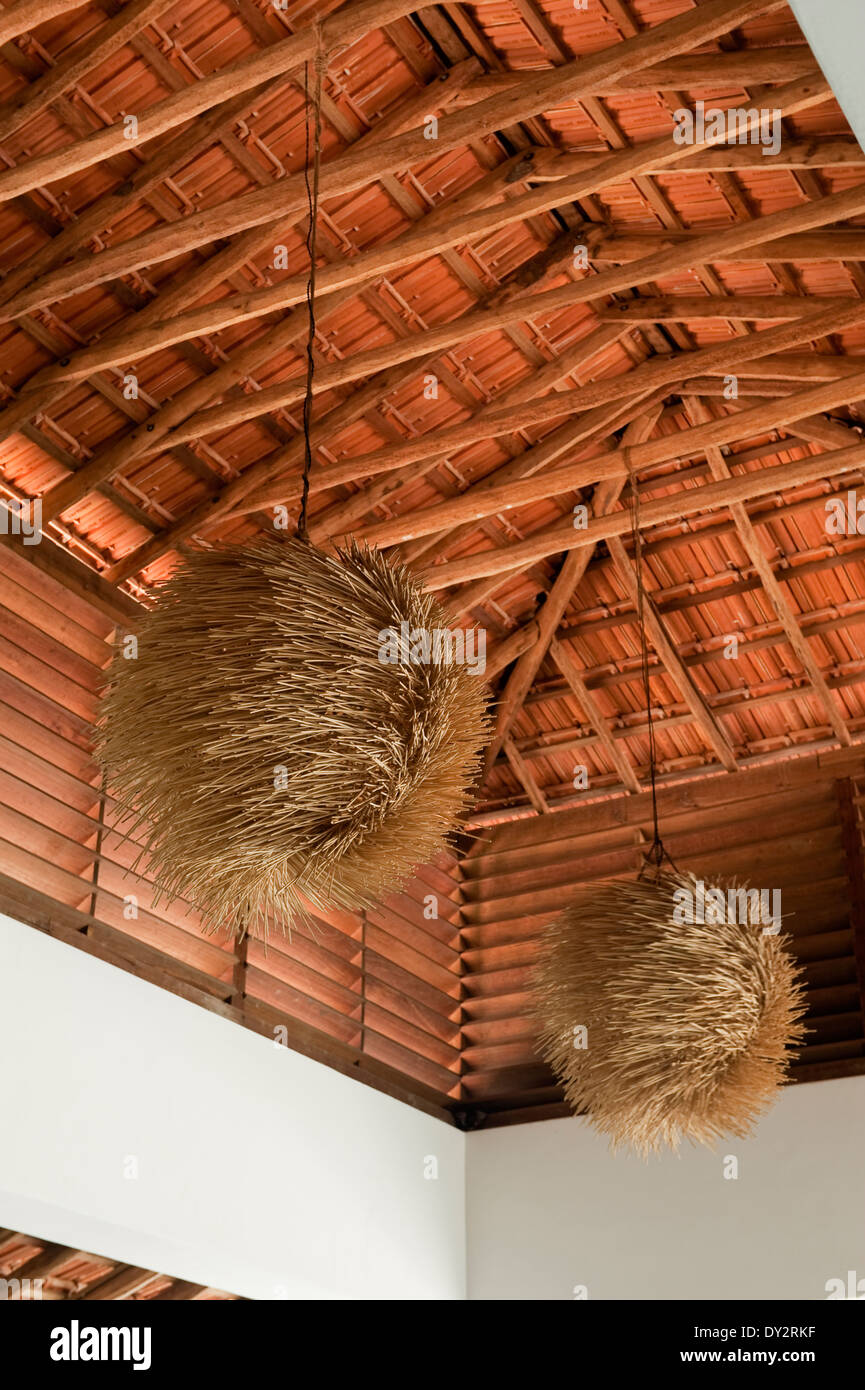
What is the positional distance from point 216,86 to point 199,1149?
3656mm

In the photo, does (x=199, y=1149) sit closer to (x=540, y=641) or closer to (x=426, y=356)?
(x=540, y=641)

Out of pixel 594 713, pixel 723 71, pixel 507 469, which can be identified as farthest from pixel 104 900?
pixel 723 71

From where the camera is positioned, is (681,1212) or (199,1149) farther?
(681,1212)

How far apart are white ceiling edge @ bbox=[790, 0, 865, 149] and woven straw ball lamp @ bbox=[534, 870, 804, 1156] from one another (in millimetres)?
2925

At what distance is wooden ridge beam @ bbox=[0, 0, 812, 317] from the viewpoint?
4285 millimetres


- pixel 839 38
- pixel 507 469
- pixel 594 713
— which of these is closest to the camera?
pixel 839 38

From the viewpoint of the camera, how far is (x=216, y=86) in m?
4.34

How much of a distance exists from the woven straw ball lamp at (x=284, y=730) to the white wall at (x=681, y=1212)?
→ 4090 millimetres

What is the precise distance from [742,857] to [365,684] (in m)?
4.85

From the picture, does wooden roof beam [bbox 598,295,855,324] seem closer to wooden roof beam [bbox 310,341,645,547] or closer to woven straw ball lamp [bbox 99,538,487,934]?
wooden roof beam [bbox 310,341,645,547]

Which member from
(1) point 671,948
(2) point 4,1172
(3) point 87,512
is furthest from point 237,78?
(2) point 4,1172

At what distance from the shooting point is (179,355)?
594 cm

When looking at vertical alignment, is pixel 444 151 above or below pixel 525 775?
above

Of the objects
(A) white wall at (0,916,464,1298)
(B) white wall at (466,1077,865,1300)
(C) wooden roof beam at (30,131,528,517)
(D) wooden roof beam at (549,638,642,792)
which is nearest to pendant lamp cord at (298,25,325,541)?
(C) wooden roof beam at (30,131,528,517)
